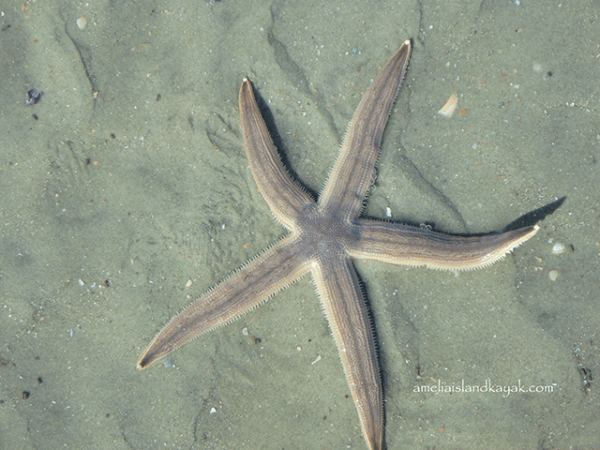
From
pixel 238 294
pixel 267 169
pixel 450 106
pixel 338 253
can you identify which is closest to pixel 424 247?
pixel 338 253

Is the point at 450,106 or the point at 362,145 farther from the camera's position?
the point at 450,106

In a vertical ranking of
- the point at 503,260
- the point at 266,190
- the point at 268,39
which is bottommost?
the point at 503,260

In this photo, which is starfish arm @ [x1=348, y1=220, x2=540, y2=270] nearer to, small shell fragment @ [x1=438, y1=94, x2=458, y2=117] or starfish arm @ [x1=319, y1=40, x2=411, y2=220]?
starfish arm @ [x1=319, y1=40, x2=411, y2=220]

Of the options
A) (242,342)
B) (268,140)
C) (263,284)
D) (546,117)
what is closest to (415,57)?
(546,117)

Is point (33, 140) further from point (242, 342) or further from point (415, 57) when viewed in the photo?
point (415, 57)

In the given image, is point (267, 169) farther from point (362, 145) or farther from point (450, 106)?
point (450, 106)

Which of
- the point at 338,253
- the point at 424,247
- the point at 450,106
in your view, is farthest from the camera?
the point at 450,106
